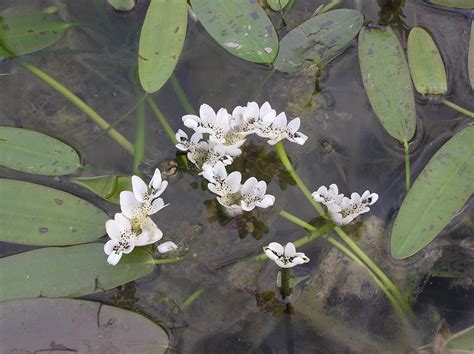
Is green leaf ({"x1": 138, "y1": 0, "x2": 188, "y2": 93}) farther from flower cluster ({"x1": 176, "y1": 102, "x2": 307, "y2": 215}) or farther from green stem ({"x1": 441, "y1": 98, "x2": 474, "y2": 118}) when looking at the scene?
green stem ({"x1": 441, "y1": 98, "x2": 474, "y2": 118})

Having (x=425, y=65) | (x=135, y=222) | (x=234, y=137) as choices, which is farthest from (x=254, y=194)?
(x=425, y=65)

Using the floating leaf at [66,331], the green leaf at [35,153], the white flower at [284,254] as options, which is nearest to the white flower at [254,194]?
the white flower at [284,254]

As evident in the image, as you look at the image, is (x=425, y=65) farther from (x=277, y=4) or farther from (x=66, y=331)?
(x=66, y=331)

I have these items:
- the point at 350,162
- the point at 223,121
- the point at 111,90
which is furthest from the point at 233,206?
the point at 111,90

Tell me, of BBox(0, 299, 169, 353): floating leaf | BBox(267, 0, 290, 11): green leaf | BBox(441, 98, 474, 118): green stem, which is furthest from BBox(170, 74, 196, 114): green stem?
BBox(441, 98, 474, 118): green stem

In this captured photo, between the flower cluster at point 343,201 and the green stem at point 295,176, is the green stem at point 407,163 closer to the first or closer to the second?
the flower cluster at point 343,201

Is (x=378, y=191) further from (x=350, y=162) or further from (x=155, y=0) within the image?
(x=155, y=0)
